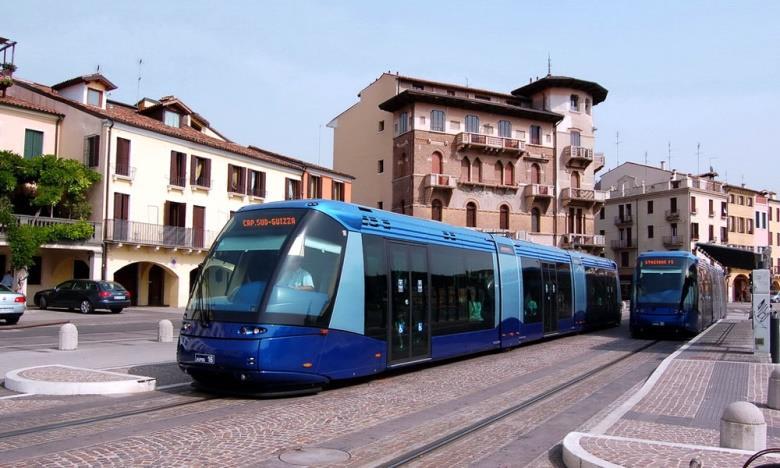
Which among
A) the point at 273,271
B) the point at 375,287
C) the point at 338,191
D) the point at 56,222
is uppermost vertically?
the point at 338,191

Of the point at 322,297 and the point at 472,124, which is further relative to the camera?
the point at 472,124

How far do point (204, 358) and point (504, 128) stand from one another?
4635cm

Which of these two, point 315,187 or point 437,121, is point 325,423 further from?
point 437,121

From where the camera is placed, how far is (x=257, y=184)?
1702 inches

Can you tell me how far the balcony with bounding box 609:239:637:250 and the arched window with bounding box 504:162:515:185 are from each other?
2823 centimetres

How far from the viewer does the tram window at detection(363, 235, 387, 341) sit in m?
11.0

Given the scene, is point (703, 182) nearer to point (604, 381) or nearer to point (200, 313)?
point (604, 381)

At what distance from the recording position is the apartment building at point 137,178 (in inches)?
1355

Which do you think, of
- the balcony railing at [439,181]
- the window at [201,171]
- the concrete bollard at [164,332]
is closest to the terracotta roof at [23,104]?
the window at [201,171]

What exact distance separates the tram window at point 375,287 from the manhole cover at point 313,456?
13.6 ft

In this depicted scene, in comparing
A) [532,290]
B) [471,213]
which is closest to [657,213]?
[471,213]

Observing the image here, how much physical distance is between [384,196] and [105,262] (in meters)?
23.7

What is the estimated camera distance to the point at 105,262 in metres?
34.4

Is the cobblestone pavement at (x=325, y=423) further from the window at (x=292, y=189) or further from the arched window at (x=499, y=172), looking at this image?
the arched window at (x=499, y=172)
